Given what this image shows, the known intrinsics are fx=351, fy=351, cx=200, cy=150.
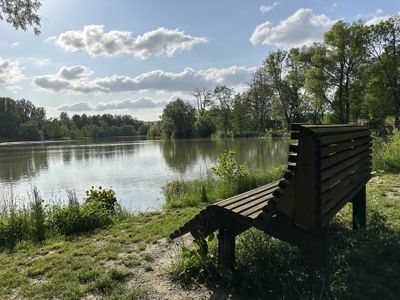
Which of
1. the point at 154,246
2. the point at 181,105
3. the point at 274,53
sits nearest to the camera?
the point at 154,246

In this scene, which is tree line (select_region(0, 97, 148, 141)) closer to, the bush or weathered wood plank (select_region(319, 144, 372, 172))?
the bush

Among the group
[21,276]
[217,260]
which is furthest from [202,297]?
[21,276]

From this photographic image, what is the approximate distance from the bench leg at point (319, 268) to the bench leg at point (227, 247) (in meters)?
0.73

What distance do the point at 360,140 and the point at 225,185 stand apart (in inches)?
183

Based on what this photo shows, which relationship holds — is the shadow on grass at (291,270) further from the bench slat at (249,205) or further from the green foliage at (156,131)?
the green foliage at (156,131)

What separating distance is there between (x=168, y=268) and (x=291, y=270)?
4.10 ft

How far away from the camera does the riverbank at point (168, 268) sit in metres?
3.04

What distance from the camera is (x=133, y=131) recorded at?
11612cm

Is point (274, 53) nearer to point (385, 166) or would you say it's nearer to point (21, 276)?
point (385, 166)

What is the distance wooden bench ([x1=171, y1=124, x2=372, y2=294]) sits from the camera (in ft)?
7.83

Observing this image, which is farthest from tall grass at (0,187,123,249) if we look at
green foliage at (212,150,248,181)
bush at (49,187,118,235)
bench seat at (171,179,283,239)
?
bench seat at (171,179,283,239)

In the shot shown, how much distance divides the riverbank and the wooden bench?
0.30 m

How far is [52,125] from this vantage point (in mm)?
97438

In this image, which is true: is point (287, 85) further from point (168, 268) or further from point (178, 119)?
point (168, 268)
